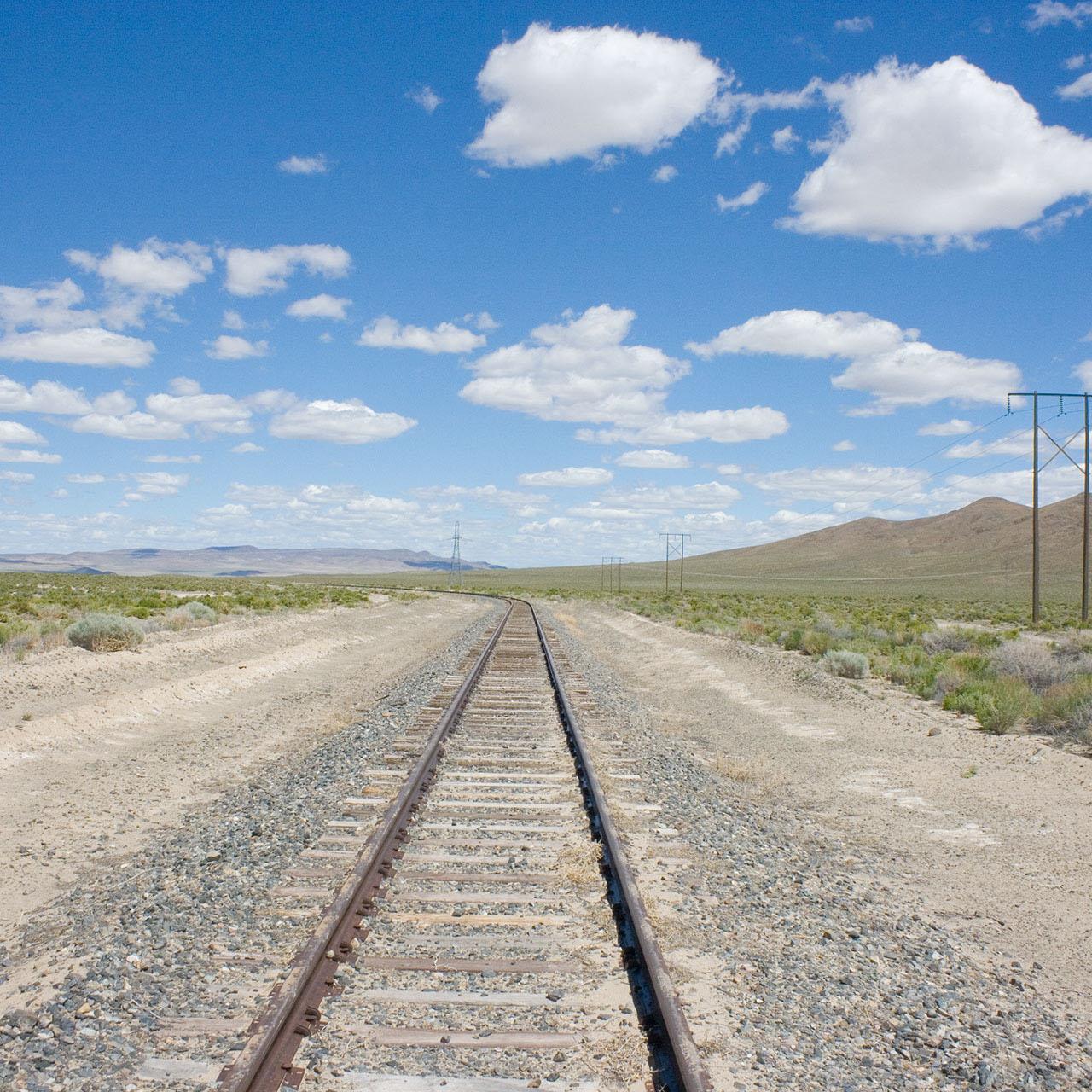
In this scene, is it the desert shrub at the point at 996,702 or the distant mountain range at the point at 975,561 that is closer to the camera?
the desert shrub at the point at 996,702

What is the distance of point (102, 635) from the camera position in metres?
22.6

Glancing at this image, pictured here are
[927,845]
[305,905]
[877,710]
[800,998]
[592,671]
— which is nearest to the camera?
[800,998]

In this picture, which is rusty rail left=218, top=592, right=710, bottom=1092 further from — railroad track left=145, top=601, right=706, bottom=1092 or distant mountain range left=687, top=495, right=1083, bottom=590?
distant mountain range left=687, top=495, right=1083, bottom=590

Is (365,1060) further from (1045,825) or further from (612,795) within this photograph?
(1045,825)

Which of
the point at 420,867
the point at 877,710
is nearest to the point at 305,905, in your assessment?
the point at 420,867

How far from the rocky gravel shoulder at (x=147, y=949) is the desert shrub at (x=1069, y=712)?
419 inches

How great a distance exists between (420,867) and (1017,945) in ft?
13.2

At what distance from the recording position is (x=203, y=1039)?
4570 millimetres

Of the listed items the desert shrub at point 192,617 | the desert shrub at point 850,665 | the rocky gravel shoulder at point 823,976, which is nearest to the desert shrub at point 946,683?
the desert shrub at point 850,665

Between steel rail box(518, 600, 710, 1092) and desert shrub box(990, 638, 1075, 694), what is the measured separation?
12516 mm

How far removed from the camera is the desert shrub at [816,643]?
27688mm

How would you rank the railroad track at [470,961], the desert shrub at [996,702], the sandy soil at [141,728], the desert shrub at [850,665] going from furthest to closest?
the desert shrub at [850,665] < the desert shrub at [996,702] < the sandy soil at [141,728] < the railroad track at [470,961]

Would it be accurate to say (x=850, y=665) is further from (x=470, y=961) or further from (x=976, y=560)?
(x=976, y=560)

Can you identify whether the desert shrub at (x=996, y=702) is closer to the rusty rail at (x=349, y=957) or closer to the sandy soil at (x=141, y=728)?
the rusty rail at (x=349, y=957)
